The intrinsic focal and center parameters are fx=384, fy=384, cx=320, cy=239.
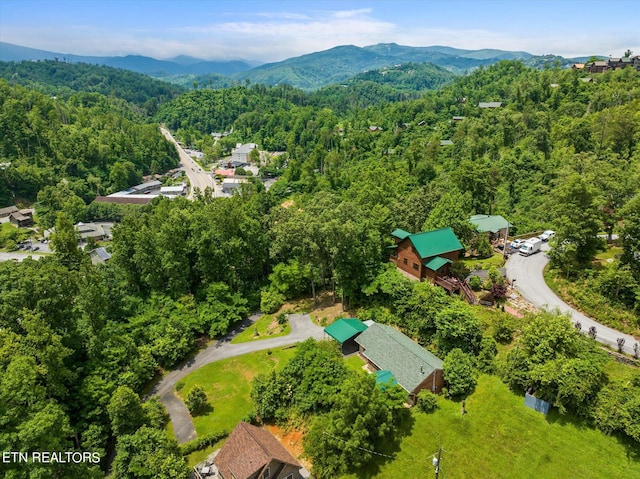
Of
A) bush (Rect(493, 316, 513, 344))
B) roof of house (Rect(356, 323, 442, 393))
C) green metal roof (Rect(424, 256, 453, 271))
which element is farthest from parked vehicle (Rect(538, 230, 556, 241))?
roof of house (Rect(356, 323, 442, 393))

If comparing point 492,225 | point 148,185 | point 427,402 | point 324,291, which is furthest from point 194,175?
point 427,402

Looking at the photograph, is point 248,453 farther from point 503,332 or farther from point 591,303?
point 591,303

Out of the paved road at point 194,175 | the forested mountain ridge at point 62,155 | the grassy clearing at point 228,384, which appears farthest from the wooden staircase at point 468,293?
the paved road at point 194,175

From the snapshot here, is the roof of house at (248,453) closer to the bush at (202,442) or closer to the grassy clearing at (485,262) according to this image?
the bush at (202,442)

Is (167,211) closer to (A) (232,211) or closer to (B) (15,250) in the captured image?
(A) (232,211)

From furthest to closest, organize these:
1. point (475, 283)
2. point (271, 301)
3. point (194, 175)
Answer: point (194, 175), point (271, 301), point (475, 283)

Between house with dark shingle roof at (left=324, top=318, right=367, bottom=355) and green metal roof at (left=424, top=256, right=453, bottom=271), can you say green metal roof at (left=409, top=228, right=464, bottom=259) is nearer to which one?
green metal roof at (left=424, top=256, right=453, bottom=271)
